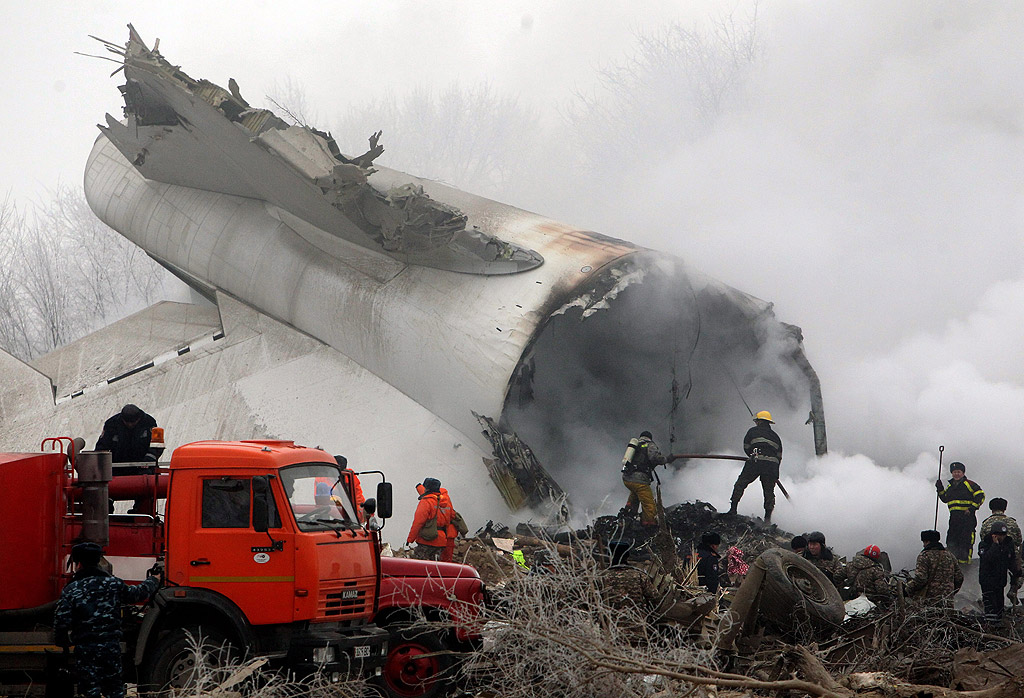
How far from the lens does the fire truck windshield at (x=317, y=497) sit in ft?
19.5

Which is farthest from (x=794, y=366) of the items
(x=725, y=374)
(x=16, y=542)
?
(x=16, y=542)

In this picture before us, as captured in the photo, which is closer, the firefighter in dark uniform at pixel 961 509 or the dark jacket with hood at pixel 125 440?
the dark jacket with hood at pixel 125 440

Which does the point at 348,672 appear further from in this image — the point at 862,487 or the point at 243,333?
the point at 243,333

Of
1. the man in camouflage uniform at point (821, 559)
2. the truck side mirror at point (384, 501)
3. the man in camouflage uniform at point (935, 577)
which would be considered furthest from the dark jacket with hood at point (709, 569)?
the truck side mirror at point (384, 501)

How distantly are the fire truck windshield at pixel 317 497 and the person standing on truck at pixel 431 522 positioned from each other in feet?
9.58

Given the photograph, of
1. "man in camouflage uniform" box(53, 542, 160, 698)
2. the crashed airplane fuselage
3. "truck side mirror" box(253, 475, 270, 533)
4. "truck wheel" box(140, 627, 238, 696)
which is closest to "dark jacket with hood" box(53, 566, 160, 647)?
"man in camouflage uniform" box(53, 542, 160, 698)

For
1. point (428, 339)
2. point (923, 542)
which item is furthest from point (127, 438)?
point (923, 542)

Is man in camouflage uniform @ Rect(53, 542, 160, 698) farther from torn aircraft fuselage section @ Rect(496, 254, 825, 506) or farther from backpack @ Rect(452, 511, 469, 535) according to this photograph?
torn aircraft fuselage section @ Rect(496, 254, 825, 506)

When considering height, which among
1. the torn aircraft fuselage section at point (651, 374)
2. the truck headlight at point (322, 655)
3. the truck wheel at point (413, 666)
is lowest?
Answer: the truck wheel at point (413, 666)

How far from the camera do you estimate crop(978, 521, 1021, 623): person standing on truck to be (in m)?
9.18

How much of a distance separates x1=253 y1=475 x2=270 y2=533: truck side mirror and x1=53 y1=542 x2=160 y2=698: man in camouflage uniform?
70 centimetres

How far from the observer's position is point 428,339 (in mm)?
12359

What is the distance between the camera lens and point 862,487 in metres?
11.9

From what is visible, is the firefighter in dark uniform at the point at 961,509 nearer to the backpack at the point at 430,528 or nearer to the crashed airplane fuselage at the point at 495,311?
the crashed airplane fuselage at the point at 495,311
